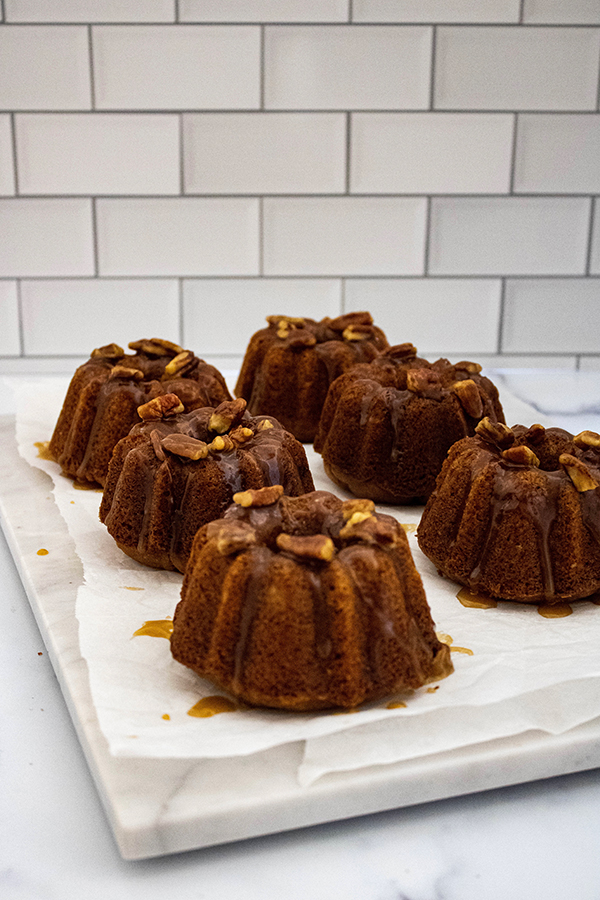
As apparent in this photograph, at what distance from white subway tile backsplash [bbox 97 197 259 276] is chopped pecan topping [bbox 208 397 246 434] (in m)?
1.54

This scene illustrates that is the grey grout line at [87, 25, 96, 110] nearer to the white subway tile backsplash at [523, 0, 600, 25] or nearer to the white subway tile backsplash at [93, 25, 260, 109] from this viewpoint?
the white subway tile backsplash at [93, 25, 260, 109]

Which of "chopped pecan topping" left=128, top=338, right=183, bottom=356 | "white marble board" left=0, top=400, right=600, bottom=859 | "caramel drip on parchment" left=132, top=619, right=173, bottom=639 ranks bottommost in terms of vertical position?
"white marble board" left=0, top=400, right=600, bottom=859

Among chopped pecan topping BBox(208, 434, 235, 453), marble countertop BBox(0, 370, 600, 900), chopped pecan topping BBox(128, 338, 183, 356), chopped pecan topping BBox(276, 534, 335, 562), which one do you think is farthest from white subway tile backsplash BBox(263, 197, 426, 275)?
marble countertop BBox(0, 370, 600, 900)

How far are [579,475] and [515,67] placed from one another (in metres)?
2.01

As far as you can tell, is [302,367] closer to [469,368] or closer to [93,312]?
[469,368]

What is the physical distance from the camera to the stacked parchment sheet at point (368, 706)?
3.73 ft

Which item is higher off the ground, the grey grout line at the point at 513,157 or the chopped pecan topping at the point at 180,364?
the grey grout line at the point at 513,157

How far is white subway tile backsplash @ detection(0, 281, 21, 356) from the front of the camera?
3197 millimetres

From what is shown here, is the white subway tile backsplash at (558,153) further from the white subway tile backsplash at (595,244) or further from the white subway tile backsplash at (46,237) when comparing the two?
the white subway tile backsplash at (46,237)

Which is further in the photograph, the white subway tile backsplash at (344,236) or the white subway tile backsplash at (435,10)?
the white subway tile backsplash at (344,236)

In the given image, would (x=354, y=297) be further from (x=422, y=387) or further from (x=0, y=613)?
(x=0, y=613)

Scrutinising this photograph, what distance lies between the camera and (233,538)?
1257 millimetres

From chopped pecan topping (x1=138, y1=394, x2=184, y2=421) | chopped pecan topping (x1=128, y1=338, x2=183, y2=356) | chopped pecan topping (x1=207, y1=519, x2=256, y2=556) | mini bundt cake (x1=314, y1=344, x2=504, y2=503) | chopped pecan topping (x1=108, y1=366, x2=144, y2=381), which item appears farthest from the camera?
chopped pecan topping (x1=128, y1=338, x2=183, y2=356)

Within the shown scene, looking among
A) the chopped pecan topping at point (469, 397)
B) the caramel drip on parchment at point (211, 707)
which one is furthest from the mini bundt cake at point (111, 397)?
the caramel drip on parchment at point (211, 707)
